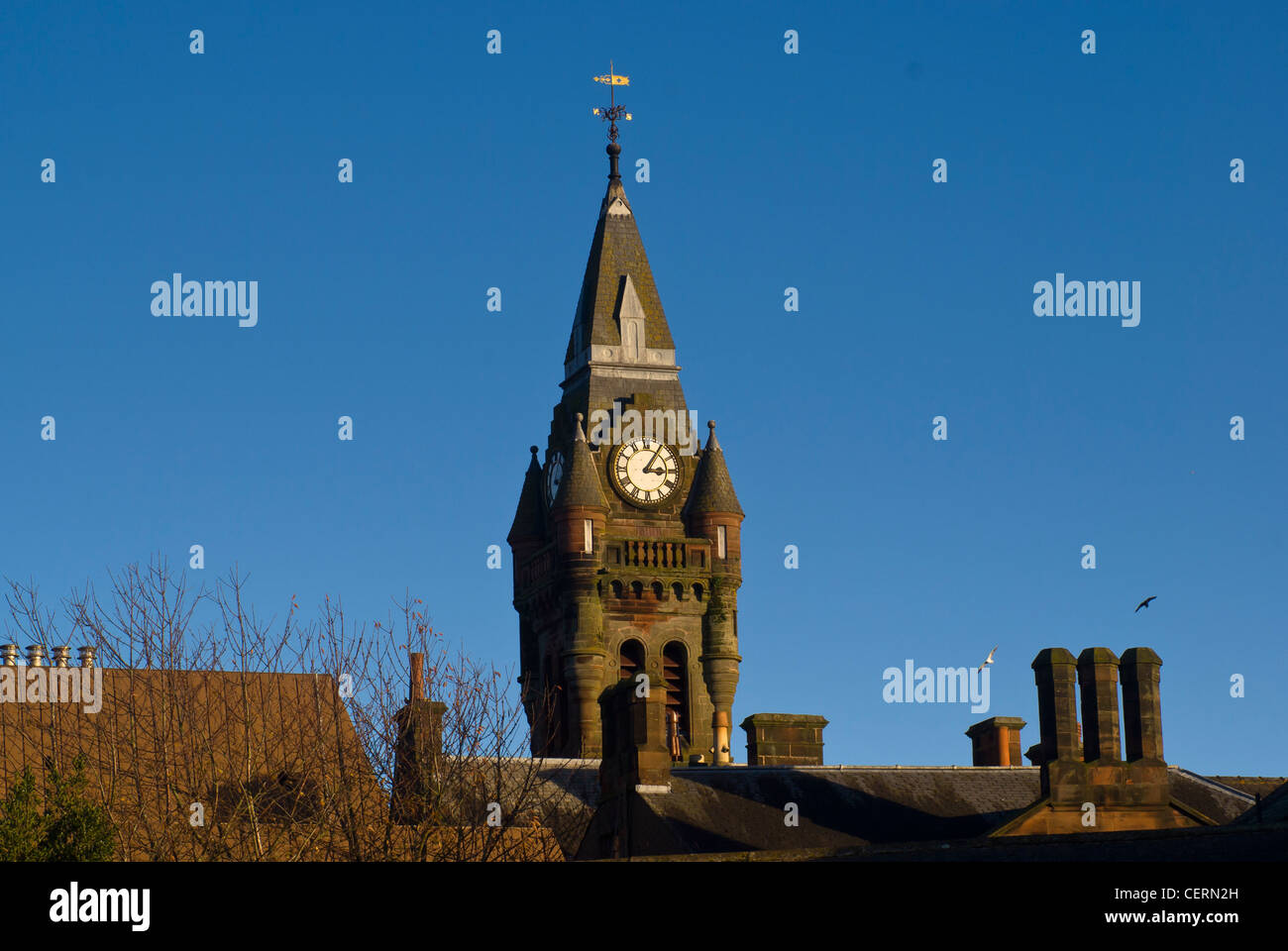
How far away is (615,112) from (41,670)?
50.8m

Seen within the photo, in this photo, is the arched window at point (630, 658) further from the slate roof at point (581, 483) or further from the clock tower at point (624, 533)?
the slate roof at point (581, 483)

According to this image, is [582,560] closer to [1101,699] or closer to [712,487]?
[712,487]

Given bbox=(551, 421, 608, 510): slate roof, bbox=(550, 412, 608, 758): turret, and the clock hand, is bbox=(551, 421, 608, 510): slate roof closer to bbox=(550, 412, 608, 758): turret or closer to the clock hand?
bbox=(550, 412, 608, 758): turret

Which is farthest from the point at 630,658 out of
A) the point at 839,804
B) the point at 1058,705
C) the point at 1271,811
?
the point at 1271,811

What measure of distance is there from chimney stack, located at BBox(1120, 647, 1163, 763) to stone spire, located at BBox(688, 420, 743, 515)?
44666 millimetres

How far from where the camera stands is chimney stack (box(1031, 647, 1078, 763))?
47.0 meters

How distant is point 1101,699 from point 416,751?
13.5 metres

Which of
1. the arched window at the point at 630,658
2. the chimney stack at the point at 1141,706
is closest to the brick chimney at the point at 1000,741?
the chimney stack at the point at 1141,706

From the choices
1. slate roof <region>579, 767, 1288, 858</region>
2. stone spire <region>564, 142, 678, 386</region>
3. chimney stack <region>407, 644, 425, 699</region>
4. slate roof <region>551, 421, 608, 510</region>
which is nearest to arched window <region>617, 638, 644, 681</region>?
slate roof <region>551, 421, 608, 510</region>

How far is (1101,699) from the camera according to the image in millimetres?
46750

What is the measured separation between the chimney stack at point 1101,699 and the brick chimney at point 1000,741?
1441cm

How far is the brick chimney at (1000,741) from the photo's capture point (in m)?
61.5

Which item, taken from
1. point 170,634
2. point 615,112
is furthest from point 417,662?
point 615,112
